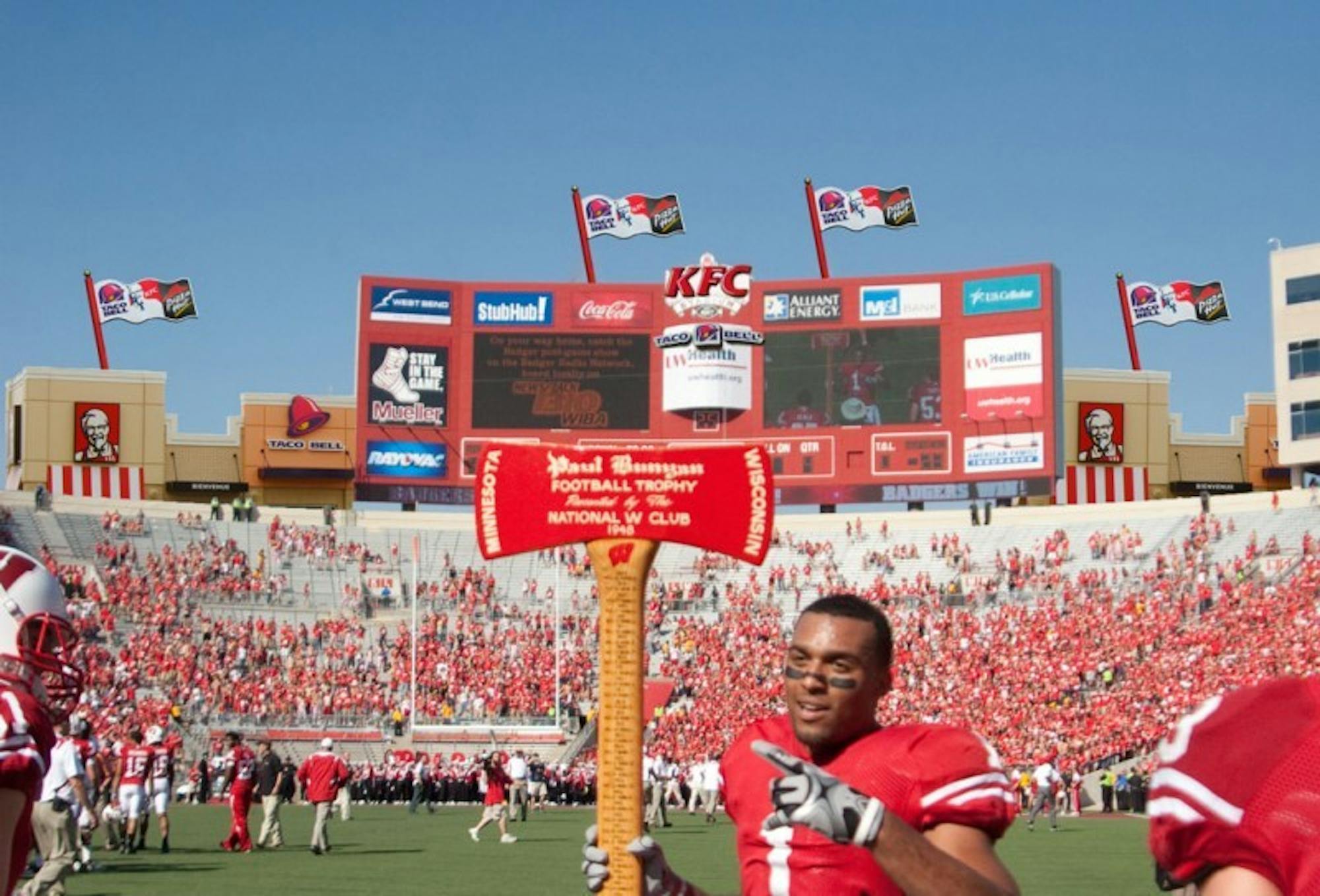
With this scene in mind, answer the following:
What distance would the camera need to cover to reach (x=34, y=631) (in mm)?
4980

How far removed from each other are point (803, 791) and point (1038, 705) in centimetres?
3862

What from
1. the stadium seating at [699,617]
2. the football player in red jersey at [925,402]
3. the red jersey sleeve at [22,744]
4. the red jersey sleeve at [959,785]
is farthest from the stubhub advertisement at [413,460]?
the red jersey sleeve at [959,785]

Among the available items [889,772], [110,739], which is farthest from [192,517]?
[889,772]

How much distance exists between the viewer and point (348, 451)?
5869 centimetres

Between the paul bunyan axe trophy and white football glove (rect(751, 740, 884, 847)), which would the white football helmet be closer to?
white football glove (rect(751, 740, 884, 847))

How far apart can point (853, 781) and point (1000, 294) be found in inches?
1791

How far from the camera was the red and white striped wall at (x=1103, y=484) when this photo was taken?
181 ft

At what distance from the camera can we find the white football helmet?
494cm

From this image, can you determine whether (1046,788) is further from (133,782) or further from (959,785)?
(959,785)

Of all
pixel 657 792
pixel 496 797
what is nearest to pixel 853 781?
pixel 496 797

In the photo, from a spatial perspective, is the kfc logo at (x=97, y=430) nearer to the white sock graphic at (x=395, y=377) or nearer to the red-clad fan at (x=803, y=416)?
the white sock graphic at (x=395, y=377)

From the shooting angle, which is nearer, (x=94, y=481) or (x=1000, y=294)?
(x=1000, y=294)

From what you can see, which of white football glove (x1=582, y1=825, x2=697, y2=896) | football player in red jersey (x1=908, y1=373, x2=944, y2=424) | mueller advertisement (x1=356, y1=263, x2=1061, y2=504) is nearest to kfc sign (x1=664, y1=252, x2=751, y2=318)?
mueller advertisement (x1=356, y1=263, x2=1061, y2=504)

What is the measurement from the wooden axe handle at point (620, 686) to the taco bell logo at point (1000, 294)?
41000 mm
